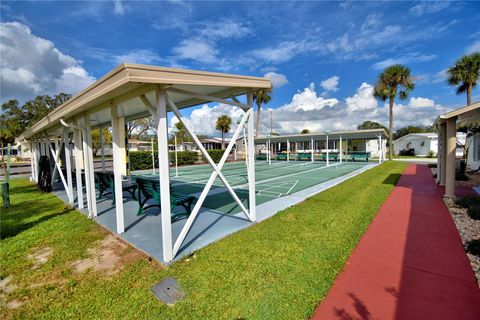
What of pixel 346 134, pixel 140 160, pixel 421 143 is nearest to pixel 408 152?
pixel 421 143

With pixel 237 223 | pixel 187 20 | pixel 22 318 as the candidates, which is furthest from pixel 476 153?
pixel 22 318

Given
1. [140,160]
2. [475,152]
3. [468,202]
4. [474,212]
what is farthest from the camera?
[140,160]

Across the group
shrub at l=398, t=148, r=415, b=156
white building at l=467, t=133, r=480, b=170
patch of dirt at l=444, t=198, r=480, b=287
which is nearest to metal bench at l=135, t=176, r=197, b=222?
patch of dirt at l=444, t=198, r=480, b=287

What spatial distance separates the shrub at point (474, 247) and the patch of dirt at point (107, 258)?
216 inches

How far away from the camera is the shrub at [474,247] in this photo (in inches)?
143

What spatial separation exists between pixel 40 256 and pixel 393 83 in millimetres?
30966

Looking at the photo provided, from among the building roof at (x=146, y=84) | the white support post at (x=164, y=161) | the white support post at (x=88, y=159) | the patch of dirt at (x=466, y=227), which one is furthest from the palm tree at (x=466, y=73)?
the white support post at (x=88, y=159)

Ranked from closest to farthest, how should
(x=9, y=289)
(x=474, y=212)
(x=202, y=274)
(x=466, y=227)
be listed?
(x=9, y=289) → (x=202, y=274) → (x=466, y=227) → (x=474, y=212)

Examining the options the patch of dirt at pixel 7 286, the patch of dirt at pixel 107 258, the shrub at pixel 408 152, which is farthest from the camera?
the shrub at pixel 408 152

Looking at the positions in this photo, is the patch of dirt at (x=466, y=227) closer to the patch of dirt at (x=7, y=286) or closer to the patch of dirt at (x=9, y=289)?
the patch of dirt at (x=9, y=289)

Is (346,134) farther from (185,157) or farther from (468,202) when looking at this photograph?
(468,202)

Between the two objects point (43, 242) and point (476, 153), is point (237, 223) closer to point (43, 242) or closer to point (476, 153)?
point (43, 242)

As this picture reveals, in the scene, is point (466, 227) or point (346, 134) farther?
point (346, 134)

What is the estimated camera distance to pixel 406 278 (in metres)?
3.03
